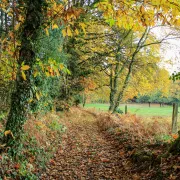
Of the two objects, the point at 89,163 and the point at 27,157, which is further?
the point at 89,163

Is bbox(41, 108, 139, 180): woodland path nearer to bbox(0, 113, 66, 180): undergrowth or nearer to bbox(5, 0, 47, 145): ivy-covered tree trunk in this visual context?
bbox(0, 113, 66, 180): undergrowth

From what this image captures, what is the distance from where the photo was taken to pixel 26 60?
4.34 metres

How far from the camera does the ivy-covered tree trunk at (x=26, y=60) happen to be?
4.25m

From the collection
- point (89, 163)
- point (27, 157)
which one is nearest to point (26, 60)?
point (27, 157)

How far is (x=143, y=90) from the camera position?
1861 cm

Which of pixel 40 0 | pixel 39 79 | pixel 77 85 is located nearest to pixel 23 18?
pixel 40 0

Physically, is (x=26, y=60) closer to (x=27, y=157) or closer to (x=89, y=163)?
(x=27, y=157)

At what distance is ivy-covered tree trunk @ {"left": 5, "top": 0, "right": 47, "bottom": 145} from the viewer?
4.25m

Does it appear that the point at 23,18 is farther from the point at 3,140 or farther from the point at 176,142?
the point at 176,142

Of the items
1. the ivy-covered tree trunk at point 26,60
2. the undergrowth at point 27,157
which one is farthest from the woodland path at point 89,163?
the ivy-covered tree trunk at point 26,60

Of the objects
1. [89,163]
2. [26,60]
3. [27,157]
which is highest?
[26,60]

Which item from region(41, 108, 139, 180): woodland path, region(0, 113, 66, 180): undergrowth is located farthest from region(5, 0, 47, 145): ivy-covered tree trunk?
region(41, 108, 139, 180): woodland path

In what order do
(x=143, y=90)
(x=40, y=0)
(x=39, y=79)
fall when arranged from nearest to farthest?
(x=40, y=0), (x=39, y=79), (x=143, y=90)

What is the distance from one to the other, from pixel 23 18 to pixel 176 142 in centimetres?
467
